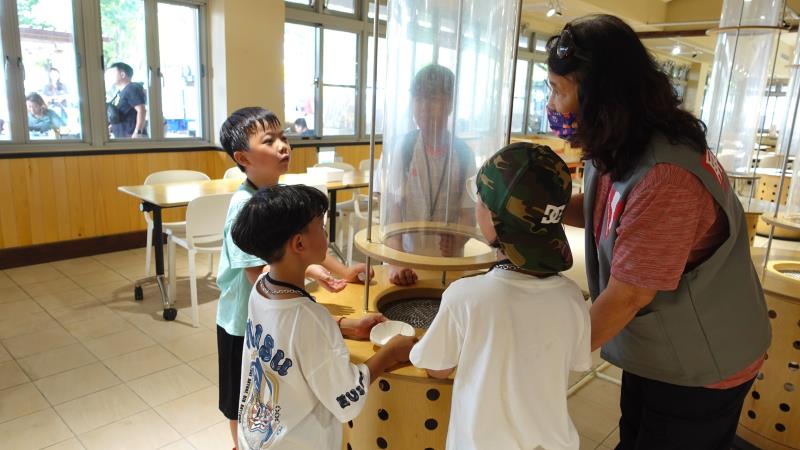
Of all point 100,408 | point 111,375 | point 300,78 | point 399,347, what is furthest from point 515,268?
point 300,78

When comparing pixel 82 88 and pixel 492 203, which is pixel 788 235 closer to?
pixel 492 203

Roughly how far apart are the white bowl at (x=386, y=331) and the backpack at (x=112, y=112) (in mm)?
4100

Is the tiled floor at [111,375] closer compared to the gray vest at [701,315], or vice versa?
the gray vest at [701,315]

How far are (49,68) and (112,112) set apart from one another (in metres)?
0.54

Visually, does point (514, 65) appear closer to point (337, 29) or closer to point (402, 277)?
point (402, 277)

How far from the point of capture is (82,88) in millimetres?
4234

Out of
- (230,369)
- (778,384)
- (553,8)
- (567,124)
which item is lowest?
(778,384)

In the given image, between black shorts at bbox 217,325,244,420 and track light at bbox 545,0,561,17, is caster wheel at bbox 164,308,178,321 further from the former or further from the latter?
track light at bbox 545,0,561,17

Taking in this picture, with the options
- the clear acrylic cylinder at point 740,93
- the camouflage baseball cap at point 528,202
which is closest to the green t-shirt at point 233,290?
the camouflage baseball cap at point 528,202

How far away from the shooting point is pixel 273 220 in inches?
41.5

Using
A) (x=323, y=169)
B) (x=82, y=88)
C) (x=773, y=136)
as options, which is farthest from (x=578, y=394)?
(x=773, y=136)

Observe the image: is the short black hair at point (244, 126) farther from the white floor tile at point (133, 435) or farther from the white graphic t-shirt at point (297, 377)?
the white floor tile at point (133, 435)

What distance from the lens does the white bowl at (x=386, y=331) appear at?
1.21 m

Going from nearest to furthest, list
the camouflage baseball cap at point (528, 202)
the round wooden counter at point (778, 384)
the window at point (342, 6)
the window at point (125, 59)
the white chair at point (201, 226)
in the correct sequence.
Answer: the camouflage baseball cap at point (528, 202) → the round wooden counter at point (778, 384) → the white chair at point (201, 226) → the window at point (125, 59) → the window at point (342, 6)
